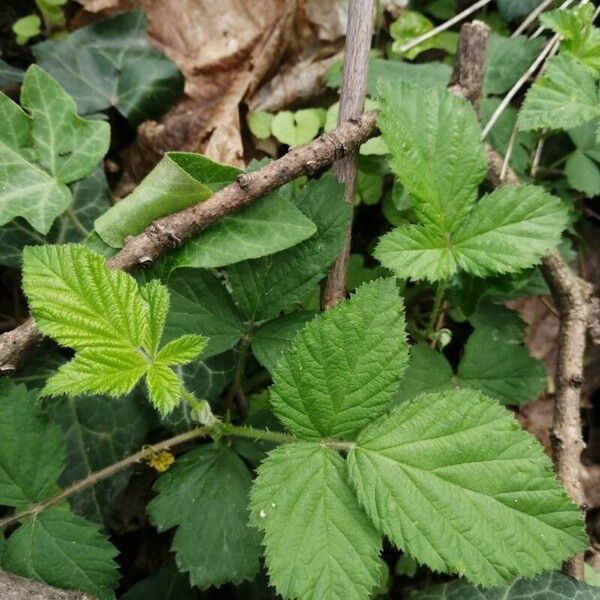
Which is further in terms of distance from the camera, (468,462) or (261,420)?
(261,420)

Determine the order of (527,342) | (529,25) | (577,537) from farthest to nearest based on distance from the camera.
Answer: (527,342), (529,25), (577,537)

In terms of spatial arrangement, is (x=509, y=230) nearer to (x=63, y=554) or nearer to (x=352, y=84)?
(x=352, y=84)

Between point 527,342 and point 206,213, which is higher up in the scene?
point 206,213

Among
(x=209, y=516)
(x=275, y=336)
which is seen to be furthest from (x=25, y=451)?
(x=275, y=336)

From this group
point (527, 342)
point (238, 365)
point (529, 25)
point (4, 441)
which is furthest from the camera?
point (527, 342)

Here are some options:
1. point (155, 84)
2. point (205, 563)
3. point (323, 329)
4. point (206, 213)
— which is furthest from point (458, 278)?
point (155, 84)

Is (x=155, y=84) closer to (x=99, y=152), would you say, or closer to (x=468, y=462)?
(x=99, y=152)

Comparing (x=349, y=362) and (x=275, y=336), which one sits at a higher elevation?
(x=349, y=362)

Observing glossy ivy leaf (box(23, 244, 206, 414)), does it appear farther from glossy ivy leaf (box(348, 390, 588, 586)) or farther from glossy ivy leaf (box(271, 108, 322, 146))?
glossy ivy leaf (box(271, 108, 322, 146))
